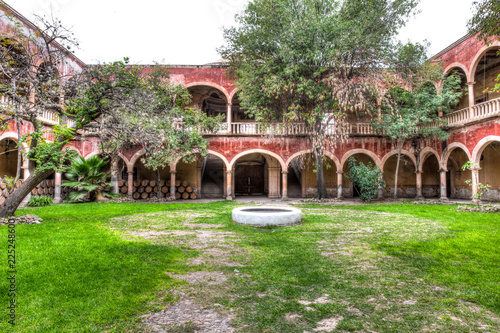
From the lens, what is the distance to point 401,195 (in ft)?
63.4

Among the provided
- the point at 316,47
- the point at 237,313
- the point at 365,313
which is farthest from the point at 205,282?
the point at 316,47

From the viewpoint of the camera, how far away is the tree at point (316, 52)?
1261cm

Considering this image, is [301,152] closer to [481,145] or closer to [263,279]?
[481,145]

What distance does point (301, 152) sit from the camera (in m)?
17.3

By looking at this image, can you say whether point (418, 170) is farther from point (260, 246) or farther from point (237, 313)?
point (237, 313)

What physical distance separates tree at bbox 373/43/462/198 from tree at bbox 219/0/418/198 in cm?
111

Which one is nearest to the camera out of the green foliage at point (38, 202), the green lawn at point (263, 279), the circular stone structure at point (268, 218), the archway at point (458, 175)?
the green lawn at point (263, 279)

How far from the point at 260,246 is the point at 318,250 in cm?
107

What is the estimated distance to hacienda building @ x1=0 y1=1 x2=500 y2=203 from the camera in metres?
14.3

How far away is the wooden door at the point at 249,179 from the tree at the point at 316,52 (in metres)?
7.88

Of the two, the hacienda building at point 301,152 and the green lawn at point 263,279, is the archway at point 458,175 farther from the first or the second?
the green lawn at point 263,279

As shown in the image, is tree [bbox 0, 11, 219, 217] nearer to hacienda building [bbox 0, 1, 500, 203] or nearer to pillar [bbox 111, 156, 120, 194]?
hacienda building [bbox 0, 1, 500, 203]

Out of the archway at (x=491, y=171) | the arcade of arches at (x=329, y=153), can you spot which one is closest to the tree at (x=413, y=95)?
the arcade of arches at (x=329, y=153)

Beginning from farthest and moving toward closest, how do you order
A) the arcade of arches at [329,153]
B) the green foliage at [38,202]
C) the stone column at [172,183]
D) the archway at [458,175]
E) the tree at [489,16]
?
the archway at [458,175] < the stone column at [172,183] < the arcade of arches at [329,153] < the green foliage at [38,202] < the tree at [489,16]
